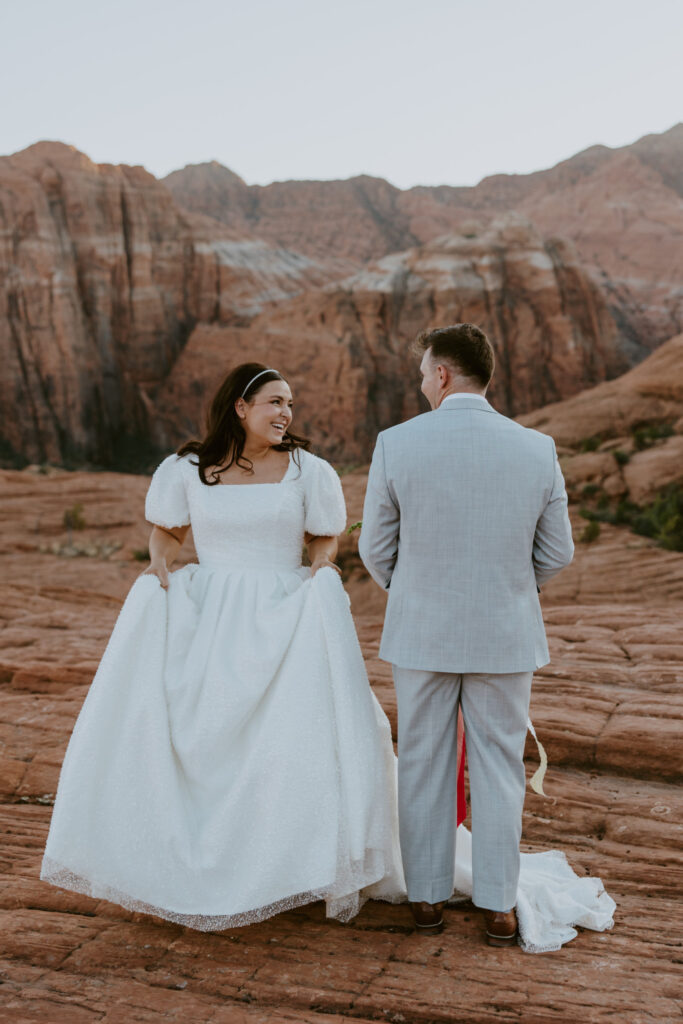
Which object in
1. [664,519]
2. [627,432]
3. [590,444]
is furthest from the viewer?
[627,432]

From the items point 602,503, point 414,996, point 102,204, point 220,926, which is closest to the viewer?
point 414,996

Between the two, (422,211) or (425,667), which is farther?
(422,211)

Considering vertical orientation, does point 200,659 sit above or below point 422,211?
below

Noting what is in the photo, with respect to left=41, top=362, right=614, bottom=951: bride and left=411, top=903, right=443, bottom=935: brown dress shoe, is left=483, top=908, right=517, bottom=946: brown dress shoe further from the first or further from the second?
left=411, top=903, right=443, bottom=935: brown dress shoe

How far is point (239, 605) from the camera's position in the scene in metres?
3.21

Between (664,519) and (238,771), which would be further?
(664,519)

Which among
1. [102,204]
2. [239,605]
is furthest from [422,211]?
[239,605]

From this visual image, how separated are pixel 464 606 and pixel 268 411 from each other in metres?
1.10

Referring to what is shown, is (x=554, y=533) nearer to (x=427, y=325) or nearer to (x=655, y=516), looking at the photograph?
(x=655, y=516)

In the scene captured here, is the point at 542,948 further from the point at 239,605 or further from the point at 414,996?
the point at 239,605

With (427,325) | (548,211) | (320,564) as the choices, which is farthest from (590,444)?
(548,211)

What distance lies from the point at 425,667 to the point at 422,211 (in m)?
56.6

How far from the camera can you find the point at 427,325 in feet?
100

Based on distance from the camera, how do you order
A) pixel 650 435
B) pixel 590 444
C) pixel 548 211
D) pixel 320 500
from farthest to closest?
pixel 548 211, pixel 590 444, pixel 650 435, pixel 320 500
